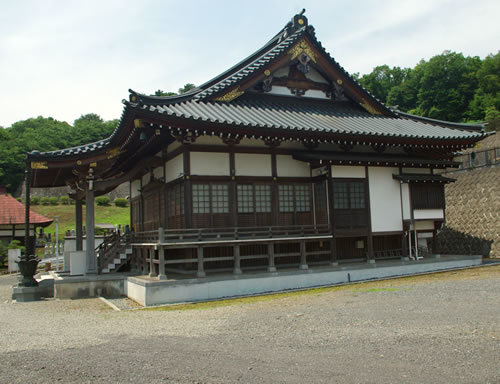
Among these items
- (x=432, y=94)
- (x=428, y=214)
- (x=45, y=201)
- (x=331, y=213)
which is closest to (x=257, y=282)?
(x=331, y=213)

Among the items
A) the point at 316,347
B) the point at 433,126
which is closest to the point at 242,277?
the point at 316,347

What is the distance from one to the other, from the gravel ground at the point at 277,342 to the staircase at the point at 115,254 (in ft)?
18.2

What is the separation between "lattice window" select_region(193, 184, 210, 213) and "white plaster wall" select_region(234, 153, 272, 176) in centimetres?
131

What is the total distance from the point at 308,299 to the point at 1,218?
2869cm

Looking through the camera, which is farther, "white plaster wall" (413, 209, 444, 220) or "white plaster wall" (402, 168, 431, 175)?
"white plaster wall" (402, 168, 431, 175)

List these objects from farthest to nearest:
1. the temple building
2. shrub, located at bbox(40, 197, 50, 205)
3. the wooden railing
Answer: shrub, located at bbox(40, 197, 50, 205)
the temple building
the wooden railing

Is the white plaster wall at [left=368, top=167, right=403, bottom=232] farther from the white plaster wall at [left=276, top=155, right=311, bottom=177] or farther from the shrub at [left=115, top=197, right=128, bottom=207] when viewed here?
the shrub at [left=115, top=197, right=128, bottom=207]

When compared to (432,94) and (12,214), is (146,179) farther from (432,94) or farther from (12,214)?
(432,94)

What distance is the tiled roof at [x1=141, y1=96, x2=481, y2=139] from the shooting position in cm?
1470

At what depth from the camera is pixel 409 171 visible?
1817cm

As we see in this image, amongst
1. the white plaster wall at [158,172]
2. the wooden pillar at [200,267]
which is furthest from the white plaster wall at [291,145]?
the wooden pillar at [200,267]

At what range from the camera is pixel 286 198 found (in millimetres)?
16516

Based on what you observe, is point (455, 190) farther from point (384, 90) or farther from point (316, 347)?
point (384, 90)

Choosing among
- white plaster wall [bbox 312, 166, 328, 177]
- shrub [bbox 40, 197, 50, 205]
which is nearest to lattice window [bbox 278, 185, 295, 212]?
white plaster wall [bbox 312, 166, 328, 177]
